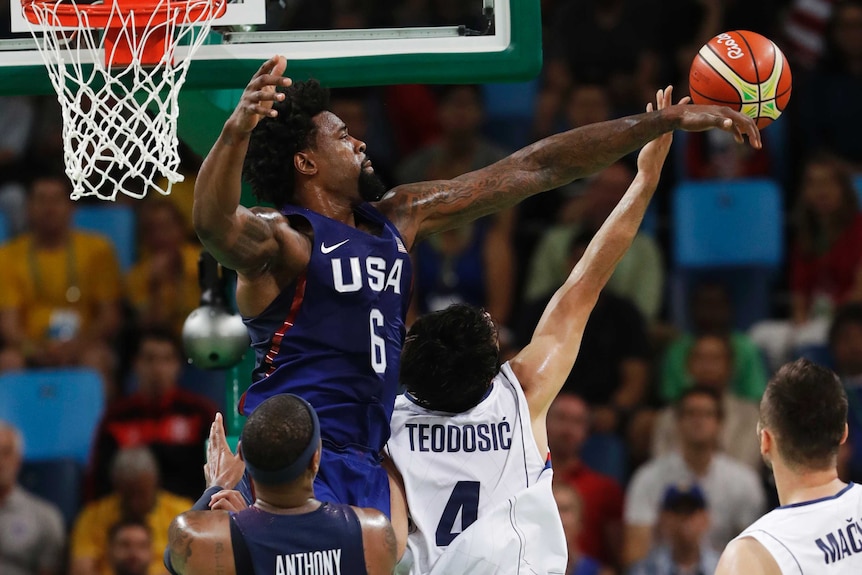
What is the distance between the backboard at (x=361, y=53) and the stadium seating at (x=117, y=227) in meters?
4.84

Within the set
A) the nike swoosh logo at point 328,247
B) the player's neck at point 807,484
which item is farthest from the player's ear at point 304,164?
the player's neck at point 807,484

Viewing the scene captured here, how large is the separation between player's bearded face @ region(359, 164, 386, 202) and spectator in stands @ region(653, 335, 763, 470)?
4.04 metres

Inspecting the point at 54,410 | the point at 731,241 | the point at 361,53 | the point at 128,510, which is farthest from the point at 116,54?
the point at 731,241

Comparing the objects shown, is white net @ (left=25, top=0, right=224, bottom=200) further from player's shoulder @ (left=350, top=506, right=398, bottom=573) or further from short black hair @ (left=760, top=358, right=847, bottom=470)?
short black hair @ (left=760, top=358, right=847, bottom=470)

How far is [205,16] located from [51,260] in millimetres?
4789

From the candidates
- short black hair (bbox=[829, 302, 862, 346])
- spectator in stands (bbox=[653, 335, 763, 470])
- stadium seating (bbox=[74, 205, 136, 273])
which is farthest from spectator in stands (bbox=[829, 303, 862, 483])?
stadium seating (bbox=[74, 205, 136, 273])

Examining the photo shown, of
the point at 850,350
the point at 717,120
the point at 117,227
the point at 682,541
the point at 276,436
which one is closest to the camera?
the point at 276,436

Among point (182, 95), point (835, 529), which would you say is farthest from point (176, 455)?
point (835, 529)

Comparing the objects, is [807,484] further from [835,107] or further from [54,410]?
[835,107]

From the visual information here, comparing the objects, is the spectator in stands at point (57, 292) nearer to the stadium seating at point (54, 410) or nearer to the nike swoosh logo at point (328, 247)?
the stadium seating at point (54, 410)

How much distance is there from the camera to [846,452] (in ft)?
Result: 27.0

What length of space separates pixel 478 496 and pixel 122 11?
2006 mm

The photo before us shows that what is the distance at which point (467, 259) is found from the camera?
30.5 feet

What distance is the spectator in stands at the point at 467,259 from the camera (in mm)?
9250
